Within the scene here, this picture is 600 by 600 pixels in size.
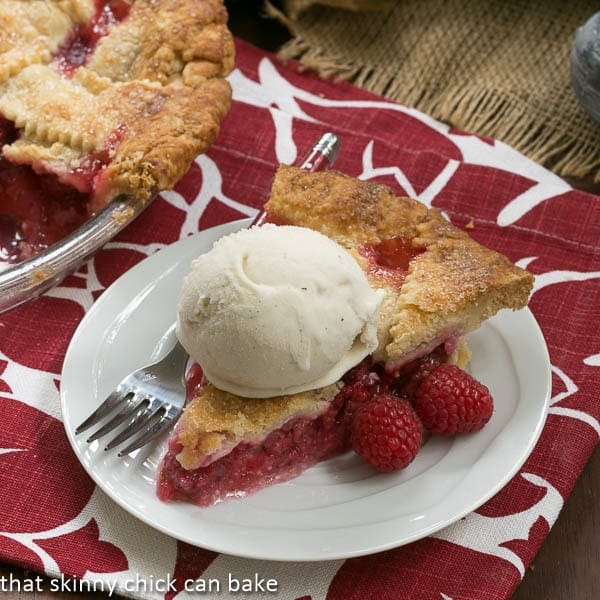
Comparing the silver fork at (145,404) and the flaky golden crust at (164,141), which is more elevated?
the flaky golden crust at (164,141)

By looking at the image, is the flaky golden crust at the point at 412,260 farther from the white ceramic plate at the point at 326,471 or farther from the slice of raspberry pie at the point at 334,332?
the white ceramic plate at the point at 326,471

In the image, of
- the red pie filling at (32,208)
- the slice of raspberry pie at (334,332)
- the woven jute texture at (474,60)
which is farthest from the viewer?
the woven jute texture at (474,60)

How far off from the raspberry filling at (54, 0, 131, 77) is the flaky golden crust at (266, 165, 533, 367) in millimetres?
663

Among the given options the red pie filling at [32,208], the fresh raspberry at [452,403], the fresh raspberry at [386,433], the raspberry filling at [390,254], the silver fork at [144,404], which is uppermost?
the raspberry filling at [390,254]

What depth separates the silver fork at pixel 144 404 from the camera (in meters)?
1.81

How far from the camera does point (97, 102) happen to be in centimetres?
232

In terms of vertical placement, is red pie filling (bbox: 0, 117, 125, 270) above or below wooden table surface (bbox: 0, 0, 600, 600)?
below

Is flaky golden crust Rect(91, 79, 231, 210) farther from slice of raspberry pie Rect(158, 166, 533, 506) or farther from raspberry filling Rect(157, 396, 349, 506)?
raspberry filling Rect(157, 396, 349, 506)

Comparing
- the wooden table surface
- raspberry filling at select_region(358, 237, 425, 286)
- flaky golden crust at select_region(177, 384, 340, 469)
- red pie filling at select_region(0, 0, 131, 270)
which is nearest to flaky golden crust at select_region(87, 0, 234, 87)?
red pie filling at select_region(0, 0, 131, 270)

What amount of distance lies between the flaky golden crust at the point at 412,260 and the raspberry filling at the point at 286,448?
0.16ft

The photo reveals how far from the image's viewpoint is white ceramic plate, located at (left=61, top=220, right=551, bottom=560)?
1.67 metres

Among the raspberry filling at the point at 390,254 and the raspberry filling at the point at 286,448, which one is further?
the raspberry filling at the point at 390,254

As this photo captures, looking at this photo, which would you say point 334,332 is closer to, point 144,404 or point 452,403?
point 452,403

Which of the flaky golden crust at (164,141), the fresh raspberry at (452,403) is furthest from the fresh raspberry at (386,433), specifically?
the flaky golden crust at (164,141)
